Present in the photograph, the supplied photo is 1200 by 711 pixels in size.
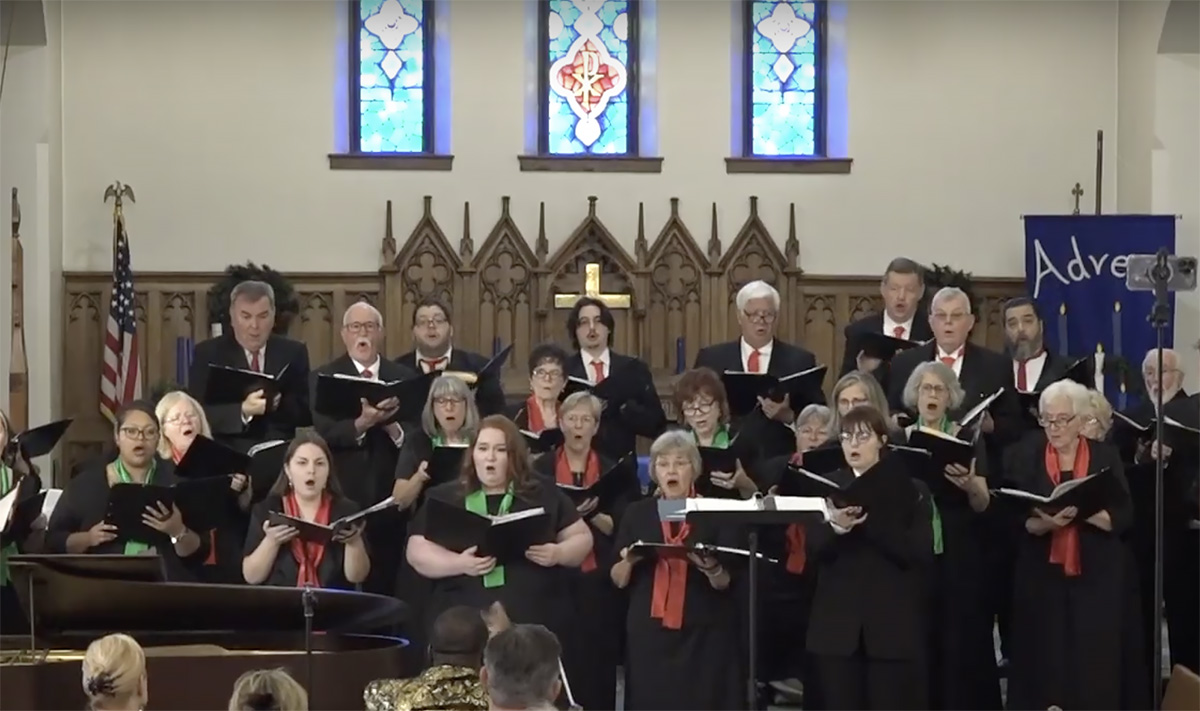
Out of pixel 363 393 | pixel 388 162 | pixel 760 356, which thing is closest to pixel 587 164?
pixel 388 162

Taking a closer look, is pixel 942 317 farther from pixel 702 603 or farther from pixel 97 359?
pixel 97 359

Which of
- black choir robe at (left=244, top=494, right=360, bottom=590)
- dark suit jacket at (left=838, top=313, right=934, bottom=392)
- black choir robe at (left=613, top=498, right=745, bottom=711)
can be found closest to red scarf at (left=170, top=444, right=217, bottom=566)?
black choir robe at (left=244, top=494, right=360, bottom=590)

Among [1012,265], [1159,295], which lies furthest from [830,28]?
[1159,295]

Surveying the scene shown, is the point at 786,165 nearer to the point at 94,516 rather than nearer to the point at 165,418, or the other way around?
the point at 165,418

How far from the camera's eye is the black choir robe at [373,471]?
21.1 ft

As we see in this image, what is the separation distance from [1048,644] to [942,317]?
1286 millimetres

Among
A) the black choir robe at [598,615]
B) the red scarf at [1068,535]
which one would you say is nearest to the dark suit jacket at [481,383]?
the black choir robe at [598,615]

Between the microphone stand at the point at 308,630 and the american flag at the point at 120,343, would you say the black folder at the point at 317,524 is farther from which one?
the american flag at the point at 120,343

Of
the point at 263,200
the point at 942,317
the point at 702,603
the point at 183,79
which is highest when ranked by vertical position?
the point at 183,79

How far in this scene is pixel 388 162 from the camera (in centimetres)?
1153

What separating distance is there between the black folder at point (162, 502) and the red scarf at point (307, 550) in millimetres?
232

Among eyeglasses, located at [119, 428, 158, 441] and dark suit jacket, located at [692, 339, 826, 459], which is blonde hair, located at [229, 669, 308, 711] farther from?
dark suit jacket, located at [692, 339, 826, 459]

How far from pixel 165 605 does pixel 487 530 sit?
43.0 inches

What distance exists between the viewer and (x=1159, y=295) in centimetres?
596
